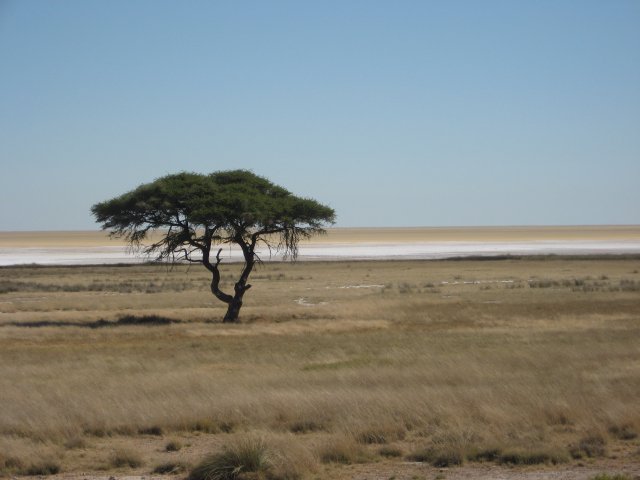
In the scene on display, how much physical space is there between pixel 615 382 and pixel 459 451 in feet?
24.6

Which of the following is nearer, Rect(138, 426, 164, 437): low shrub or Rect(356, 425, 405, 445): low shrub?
Rect(356, 425, 405, 445): low shrub

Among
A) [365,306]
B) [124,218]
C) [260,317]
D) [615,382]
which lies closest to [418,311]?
[365,306]

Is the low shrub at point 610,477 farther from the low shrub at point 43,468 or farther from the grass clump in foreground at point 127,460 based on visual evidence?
the low shrub at point 43,468

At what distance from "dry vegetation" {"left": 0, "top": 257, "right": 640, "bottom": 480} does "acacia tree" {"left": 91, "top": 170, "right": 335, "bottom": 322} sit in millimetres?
3031

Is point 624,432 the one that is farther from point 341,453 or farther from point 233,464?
point 233,464

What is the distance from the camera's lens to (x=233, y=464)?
11062 millimetres

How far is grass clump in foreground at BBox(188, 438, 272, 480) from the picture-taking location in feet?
35.9

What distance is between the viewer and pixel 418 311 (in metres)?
39.6

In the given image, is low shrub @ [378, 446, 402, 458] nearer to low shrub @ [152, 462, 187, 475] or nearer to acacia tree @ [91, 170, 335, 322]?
low shrub @ [152, 462, 187, 475]

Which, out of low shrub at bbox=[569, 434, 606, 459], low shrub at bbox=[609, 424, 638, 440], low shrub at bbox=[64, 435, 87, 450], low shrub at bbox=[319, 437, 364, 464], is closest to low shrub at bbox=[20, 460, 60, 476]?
low shrub at bbox=[64, 435, 87, 450]

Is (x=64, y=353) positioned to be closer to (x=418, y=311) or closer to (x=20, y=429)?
(x=20, y=429)

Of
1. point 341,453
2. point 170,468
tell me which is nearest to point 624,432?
point 341,453

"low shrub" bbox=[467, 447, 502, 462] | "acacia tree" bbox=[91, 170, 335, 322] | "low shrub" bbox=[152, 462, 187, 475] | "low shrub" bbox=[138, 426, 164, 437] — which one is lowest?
"low shrub" bbox=[138, 426, 164, 437]

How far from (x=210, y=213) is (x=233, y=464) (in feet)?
87.0
